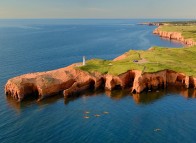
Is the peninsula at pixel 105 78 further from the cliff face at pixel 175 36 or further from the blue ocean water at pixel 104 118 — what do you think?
the cliff face at pixel 175 36

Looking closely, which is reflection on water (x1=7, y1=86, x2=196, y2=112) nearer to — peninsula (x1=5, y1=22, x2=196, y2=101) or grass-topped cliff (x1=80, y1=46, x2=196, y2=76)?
peninsula (x1=5, y1=22, x2=196, y2=101)

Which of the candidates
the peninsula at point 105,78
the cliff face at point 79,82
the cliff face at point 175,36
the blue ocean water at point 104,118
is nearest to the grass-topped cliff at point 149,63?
the peninsula at point 105,78

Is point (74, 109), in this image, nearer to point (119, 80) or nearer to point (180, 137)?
point (119, 80)

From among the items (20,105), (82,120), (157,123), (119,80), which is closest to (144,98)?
(119,80)

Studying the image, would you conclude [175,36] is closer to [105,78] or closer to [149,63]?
[149,63]

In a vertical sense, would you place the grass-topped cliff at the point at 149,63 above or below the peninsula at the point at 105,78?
above

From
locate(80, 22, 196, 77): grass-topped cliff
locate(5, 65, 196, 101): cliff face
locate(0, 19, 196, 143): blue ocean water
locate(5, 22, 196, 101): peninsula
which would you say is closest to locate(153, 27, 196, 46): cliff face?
locate(80, 22, 196, 77): grass-topped cliff

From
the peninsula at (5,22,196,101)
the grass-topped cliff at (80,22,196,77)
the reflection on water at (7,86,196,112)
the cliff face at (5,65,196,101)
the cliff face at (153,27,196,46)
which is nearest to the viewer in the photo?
the reflection on water at (7,86,196,112)

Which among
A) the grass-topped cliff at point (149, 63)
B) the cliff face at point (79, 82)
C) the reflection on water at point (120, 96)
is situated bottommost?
the reflection on water at point (120, 96)
